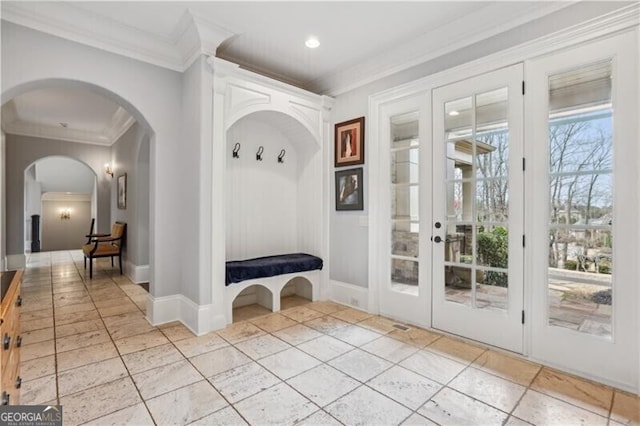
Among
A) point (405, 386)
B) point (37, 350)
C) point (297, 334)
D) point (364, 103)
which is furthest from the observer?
point (364, 103)

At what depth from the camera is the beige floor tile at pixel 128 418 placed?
170cm

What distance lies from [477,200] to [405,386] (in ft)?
5.40

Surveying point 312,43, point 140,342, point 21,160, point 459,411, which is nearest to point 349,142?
point 312,43

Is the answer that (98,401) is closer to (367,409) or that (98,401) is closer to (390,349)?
(367,409)

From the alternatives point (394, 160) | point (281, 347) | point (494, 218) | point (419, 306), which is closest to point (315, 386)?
point (281, 347)

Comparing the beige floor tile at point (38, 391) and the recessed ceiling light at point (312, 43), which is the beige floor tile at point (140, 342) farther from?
the recessed ceiling light at point (312, 43)

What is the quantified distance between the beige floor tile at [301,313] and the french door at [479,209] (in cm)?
125

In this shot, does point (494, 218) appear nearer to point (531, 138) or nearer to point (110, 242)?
point (531, 138)

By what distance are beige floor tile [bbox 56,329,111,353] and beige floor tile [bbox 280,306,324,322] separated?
1.70 meters

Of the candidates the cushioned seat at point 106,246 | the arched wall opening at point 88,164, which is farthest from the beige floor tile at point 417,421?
the cushioned seat at point 106,246

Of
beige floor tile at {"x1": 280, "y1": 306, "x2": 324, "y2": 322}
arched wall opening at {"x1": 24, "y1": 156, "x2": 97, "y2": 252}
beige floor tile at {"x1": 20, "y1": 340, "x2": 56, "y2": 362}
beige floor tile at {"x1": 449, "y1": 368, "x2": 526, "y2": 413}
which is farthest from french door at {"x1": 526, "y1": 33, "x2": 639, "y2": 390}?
arched wall opening at {"x1": 24, "y1": 156, "x2": 97, "y2": 252}

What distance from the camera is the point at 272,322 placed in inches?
129

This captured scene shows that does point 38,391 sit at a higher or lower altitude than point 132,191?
lower

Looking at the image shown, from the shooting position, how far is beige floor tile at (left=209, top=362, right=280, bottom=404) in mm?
1998
